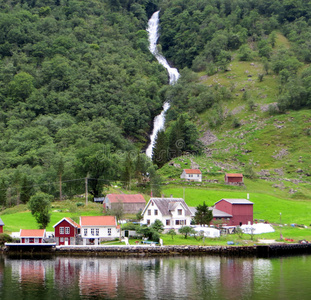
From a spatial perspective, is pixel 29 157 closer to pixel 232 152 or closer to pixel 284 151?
pixel 232 152

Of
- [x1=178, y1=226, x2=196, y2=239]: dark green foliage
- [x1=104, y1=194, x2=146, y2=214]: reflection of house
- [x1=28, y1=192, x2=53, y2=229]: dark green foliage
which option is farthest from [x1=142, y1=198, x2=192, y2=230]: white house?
[x1=28, y1=192, x2=53, y2=229]: dark green foliage

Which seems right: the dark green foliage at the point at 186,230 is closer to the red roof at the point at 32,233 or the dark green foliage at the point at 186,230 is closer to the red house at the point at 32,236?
the red house at the point at 32,236

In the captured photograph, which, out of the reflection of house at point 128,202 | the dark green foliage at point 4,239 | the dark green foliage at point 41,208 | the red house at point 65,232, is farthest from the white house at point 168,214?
the dark green foliage at point 4,239

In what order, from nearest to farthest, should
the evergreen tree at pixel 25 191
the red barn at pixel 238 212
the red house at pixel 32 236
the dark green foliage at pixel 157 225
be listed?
1. the red house at pixel 32 236
2. the dark green foliage at pixel 157 225
3. the red barn at pixel 238 212
4. the evergreen tree at pixel 25 191

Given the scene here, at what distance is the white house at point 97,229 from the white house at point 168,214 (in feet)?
29.1

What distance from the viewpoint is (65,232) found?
7838 cm

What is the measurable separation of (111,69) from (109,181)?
95865mm

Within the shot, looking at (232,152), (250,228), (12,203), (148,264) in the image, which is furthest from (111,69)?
(148,264)

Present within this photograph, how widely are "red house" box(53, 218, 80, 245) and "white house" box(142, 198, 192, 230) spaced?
14.7 meters

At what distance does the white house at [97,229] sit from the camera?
79062 mm

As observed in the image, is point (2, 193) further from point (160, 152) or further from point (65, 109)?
point (65, 109)

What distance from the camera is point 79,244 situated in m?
79.2

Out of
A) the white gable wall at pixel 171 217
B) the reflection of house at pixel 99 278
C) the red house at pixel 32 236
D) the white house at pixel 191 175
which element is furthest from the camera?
the white house at pixel 191 175

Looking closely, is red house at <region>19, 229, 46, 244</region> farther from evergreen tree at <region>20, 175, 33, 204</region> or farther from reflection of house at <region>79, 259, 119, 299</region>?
evergreen tree at <region>20, 175, 33, 204</region>
